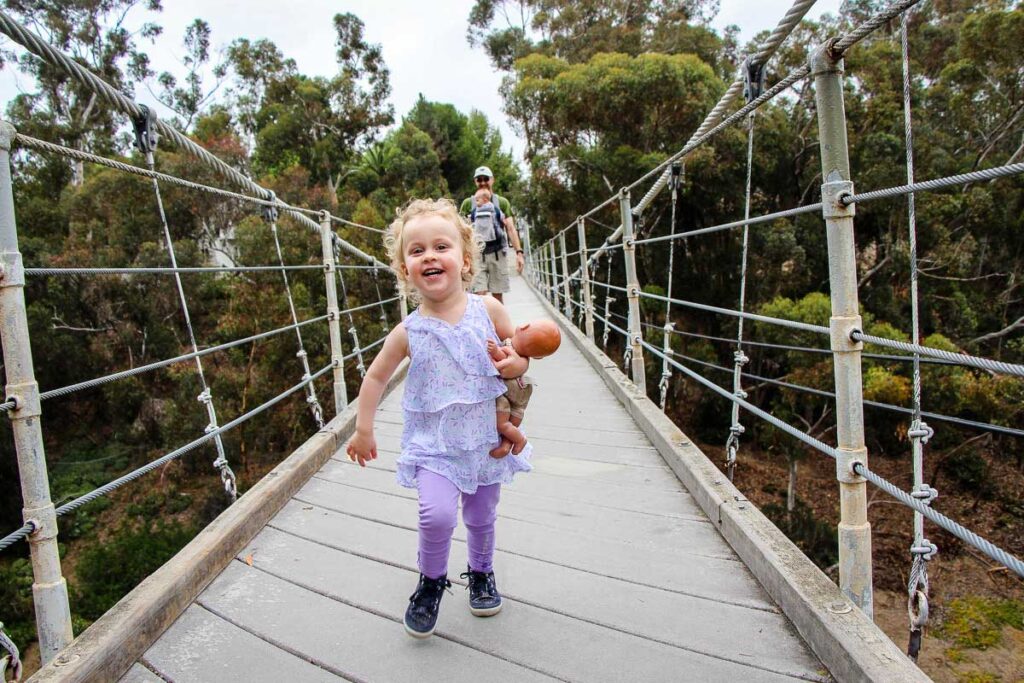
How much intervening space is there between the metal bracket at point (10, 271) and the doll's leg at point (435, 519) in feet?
2.61

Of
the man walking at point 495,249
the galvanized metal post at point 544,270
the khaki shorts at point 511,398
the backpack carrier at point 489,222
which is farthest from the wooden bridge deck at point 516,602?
the galvanized metal post at point 544,270

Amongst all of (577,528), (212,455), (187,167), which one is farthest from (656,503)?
(187,167)

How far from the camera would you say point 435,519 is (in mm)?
1310

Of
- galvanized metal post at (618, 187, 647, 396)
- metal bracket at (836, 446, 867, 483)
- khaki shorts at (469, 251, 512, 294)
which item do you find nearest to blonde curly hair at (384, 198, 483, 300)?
metal bracket at (836, 446, 867, 483)

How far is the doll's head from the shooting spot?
1320 millimetres

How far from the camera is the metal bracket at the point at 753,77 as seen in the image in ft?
5.71

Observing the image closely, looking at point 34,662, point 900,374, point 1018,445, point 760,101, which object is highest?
point 760,101

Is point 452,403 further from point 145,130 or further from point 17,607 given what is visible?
point 17,607

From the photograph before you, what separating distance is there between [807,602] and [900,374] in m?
10.0

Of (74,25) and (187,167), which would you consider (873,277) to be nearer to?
(187,167)

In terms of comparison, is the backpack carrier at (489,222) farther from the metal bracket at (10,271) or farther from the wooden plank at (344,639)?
the metal bracket at (10,271)

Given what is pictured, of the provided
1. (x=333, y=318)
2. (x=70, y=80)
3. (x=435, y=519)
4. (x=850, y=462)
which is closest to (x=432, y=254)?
(x=435, y=519)

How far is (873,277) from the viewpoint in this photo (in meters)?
12.3

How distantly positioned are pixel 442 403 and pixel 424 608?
0.38 m
